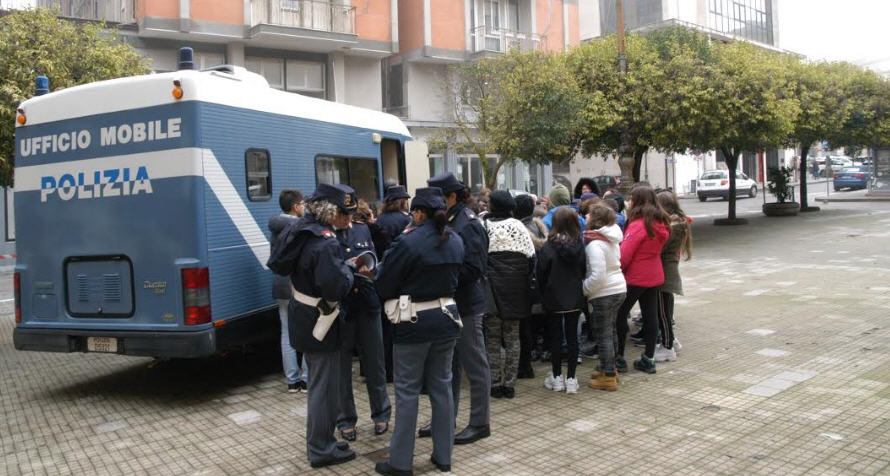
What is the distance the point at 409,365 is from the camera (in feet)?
14.6

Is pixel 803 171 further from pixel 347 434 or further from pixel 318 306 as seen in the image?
pixel 318 306

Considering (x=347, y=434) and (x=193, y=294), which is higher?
(x=193, y=294)

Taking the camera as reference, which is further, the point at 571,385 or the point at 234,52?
the point at 234,52

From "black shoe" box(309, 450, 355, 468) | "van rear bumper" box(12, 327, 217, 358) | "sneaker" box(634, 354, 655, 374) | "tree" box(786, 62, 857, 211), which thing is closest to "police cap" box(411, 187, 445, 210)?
"black shoe" box(309, 450, 355, 468)

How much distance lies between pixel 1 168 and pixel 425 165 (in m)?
5.52

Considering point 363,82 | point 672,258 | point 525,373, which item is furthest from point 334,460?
point 363,82

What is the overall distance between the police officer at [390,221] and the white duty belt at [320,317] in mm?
1872

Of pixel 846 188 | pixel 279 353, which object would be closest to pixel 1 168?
pixel 279 353

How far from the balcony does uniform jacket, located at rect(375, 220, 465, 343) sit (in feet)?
59.9

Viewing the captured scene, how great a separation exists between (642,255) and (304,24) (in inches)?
724

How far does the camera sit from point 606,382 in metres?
6.34

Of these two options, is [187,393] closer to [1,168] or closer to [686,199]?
[1,168]

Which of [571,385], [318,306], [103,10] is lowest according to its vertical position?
[571,385]

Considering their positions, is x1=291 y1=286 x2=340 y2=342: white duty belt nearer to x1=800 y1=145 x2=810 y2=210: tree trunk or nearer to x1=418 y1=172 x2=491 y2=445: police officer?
x1=418 y1=172 x2=491 y2=445: police officer
